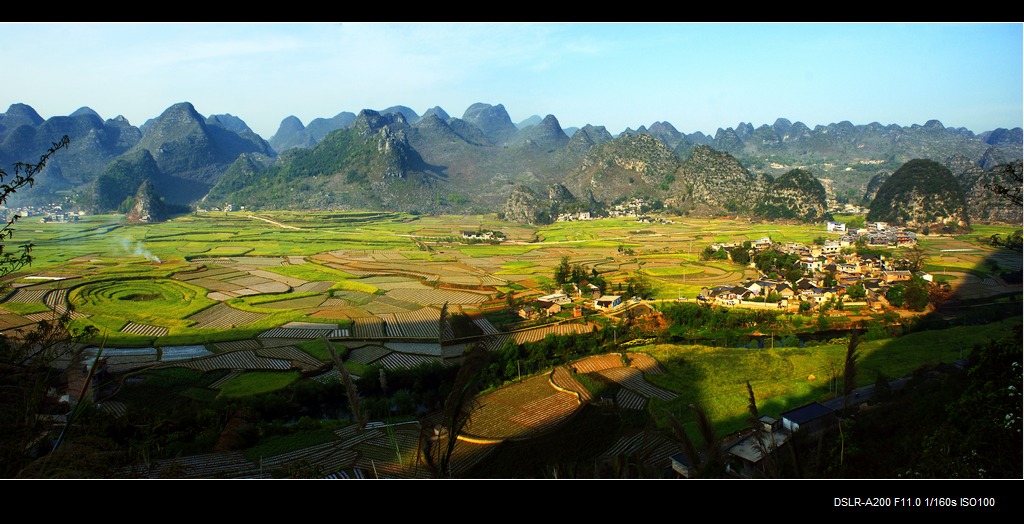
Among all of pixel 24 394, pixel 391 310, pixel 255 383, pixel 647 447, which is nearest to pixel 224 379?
pixel 255 383

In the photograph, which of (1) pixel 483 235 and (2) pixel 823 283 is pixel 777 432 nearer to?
(2) pixel 823 283

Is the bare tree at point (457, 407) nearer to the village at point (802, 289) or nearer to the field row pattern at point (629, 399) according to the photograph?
the field row pattern at point (629, 399)

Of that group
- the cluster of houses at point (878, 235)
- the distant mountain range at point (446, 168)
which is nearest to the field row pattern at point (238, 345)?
the distant mountain range at point (446, 168)

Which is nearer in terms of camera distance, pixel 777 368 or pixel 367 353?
pixel 777 368

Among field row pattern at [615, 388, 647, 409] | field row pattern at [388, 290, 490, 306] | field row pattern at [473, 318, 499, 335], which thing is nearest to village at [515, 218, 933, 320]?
field row pattern at [473, 318, 499, 335]

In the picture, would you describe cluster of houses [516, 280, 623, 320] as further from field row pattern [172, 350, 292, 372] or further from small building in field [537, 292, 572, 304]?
field row pattern [172, 350, 292, 372]

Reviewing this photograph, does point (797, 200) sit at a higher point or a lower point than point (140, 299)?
higher
